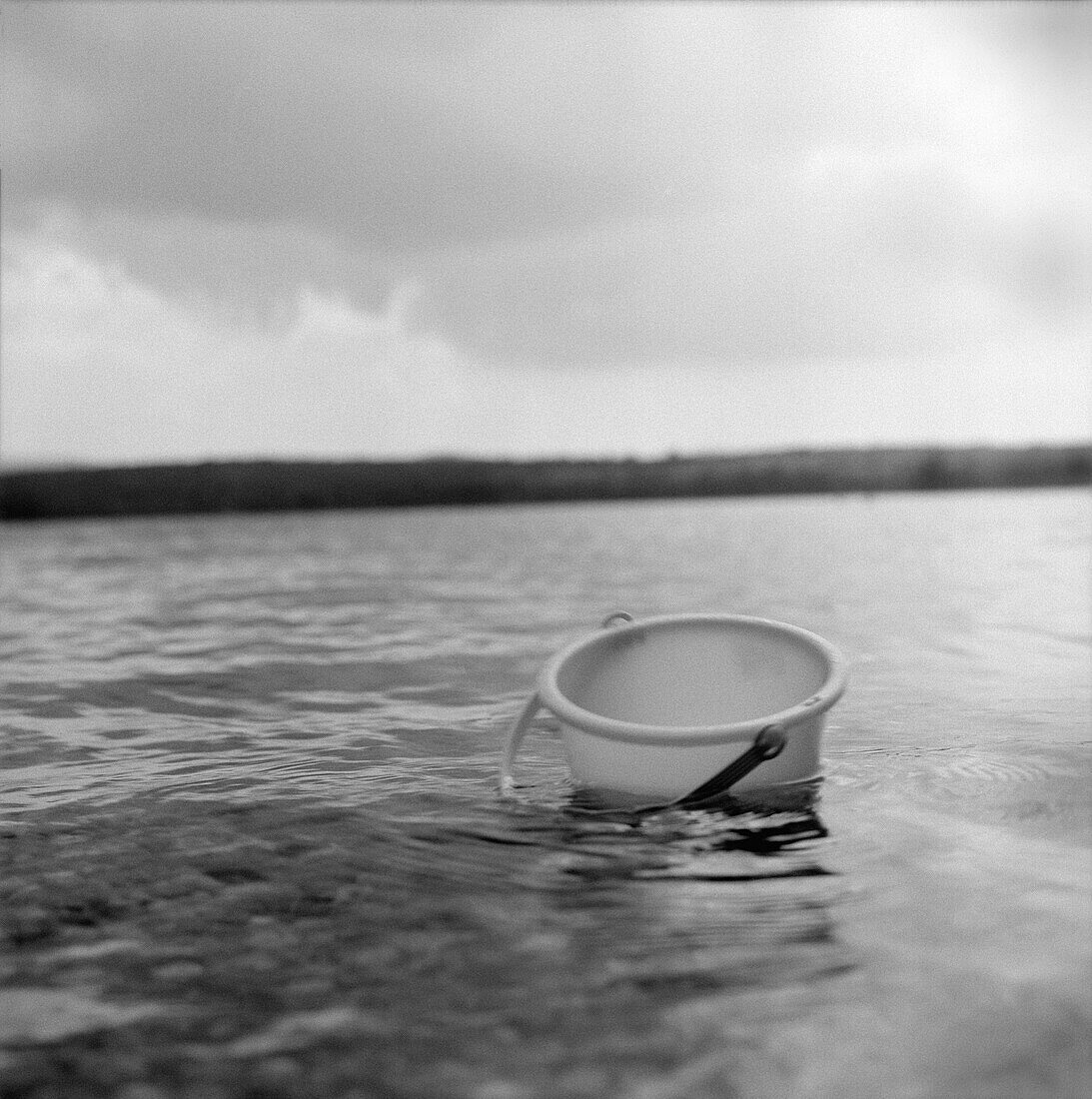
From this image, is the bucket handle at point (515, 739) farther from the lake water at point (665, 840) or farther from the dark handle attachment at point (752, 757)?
the dark handle attachment at point (752, 757)

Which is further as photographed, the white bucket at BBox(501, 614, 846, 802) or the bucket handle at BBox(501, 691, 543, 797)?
the bucket handle at BBox(501, 691, 543, 797)

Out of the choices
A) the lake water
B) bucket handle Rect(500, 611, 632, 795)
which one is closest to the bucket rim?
bucket handle Rect(500, 611, 632, 795)

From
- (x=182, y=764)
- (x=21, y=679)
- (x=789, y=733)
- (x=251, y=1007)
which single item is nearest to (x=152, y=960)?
(x=251, y=1007)

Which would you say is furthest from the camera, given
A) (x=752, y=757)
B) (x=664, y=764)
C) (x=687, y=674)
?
(x=687, y=674)

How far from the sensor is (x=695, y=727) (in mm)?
5137

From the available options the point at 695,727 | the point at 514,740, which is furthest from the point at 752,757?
the point at 514,740

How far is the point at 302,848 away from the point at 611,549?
26421 millimetres

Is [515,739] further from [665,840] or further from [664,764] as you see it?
[665,840]

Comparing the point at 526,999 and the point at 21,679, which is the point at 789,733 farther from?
the point at 21,679

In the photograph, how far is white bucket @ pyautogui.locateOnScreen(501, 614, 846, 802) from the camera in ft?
16.6

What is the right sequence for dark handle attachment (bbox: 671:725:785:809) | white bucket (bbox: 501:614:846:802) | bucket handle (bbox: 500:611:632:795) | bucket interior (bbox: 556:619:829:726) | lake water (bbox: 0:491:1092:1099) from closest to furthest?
lake water (bbox: 0:491:1092:1099) → dark handle attachment (bbox: 671:725:785:809) → white bucket (bbox: 501:614:846:802) → bucket handle (bbox: 500:611:632:795) → bucket interior (bbox: 556:619:829:726)

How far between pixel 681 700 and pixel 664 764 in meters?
1.03

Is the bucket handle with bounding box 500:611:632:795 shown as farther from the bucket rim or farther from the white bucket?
the bucket rim

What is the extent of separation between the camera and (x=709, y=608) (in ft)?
51.1
